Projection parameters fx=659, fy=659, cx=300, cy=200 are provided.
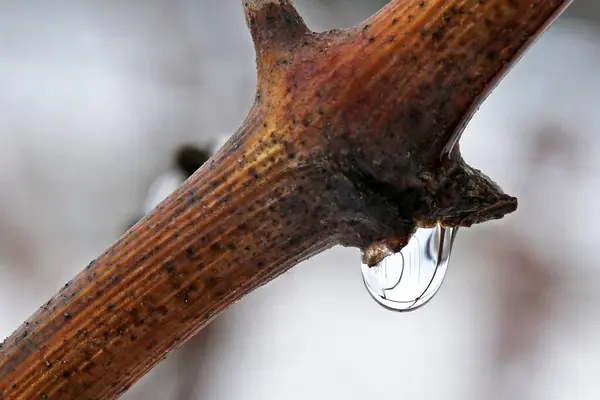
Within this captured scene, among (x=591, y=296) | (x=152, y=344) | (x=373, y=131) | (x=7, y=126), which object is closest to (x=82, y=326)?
(x=152, y=344)

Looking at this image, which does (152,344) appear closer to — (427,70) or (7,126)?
(427,70)

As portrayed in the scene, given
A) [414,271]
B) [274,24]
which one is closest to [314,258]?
→ [414,271]

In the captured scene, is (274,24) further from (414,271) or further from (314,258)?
(314,258)

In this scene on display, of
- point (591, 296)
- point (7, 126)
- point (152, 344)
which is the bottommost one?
point (152, 344)

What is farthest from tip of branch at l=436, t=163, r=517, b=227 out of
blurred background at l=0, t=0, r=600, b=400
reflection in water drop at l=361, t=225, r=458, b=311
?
blurred background at l=0, t=0, r=600, b=400

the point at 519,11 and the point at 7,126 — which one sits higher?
the point at 7,126

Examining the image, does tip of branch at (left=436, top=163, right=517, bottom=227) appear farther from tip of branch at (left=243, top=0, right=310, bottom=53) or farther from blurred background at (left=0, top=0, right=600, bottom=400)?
blurred background at (left=0, top=0, right=600, bottom=400)

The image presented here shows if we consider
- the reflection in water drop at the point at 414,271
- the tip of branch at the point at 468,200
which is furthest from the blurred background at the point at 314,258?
the tip of branch at the point at 468,200
